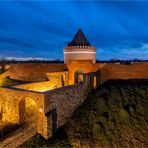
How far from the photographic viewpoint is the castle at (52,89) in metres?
11.4

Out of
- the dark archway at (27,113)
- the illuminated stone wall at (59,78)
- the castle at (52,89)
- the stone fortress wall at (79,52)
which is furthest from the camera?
the stone fortress wall at (79,52)

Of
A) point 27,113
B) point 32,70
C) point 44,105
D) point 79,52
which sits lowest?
point 27,113

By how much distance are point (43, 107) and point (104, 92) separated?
6.37 m

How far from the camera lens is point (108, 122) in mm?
12453

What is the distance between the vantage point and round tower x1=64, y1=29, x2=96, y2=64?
21688mm

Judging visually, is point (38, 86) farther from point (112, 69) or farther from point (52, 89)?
point (112, 69)

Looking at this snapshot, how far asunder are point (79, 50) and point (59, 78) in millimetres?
4578

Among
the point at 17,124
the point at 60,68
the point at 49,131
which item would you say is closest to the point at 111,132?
the point at 49,131

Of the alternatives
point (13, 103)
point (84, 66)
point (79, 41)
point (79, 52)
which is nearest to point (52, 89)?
point (13, 103)

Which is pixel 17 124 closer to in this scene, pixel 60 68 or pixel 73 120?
pixel 73 120

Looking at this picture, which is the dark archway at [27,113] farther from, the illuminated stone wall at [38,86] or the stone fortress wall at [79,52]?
the stone fortress wall at [79,52]

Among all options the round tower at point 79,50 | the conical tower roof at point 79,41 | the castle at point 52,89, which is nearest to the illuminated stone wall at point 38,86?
the castle at point 52,89

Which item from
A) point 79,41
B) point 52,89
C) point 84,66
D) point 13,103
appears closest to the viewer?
point 52,89

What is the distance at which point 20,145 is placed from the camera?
10758mm
